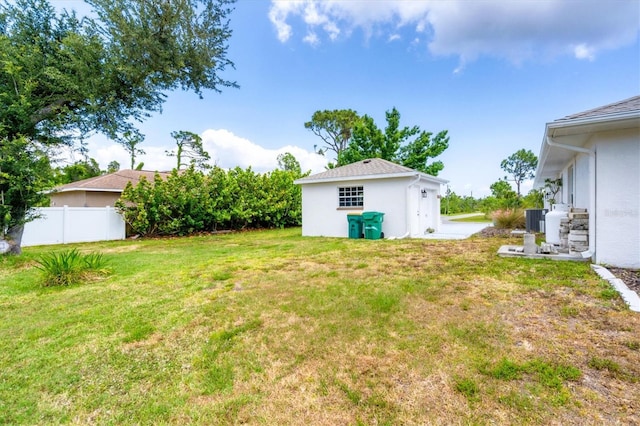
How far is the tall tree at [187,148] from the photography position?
28.3 m

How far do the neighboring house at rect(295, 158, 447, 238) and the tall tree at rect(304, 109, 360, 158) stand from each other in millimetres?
18082

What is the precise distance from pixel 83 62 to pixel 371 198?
9823 millimetres

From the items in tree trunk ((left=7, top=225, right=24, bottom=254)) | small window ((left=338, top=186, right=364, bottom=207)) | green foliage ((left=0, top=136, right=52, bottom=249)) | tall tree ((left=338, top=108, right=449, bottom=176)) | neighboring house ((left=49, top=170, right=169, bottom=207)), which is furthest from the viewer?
tall tree ((left=338, top=108, right=449, bottom=176))

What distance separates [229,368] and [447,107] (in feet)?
55.1

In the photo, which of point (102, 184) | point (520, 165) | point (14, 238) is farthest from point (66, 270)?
point (520, 165)

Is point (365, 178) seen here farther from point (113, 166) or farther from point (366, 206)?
point (113, 166)

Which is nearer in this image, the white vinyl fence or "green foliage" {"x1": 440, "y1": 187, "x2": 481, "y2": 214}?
the white vinyl fence

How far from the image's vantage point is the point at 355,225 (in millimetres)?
11164

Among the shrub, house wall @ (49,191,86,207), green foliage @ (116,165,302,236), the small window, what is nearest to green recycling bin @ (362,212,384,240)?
the small window

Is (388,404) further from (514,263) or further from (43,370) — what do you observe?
(514,263)

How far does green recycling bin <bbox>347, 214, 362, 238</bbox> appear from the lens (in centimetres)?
1108

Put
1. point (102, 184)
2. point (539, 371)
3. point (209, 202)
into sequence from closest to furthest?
point (539, 371)
point (209, 202)
point (102, 184)

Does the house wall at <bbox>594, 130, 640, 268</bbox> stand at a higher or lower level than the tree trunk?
higher

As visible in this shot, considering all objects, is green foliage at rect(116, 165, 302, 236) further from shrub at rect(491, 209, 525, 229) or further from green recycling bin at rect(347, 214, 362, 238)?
shrub at rect(491, 209, 525, 229)
